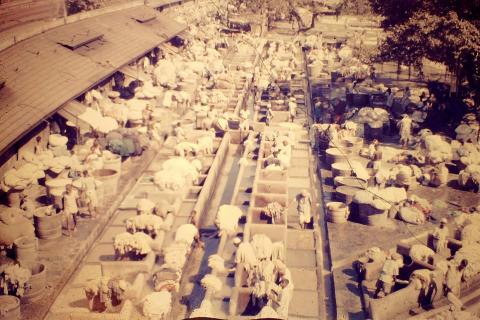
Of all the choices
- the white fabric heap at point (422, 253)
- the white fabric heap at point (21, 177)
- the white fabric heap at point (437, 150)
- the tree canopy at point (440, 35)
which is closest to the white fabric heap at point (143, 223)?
the white fabric heap at point (21, 177)

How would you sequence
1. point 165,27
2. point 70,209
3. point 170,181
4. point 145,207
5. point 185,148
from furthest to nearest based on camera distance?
point 165,27 → point 185,148 → point 170,181 → point 145,207 → point 70,209

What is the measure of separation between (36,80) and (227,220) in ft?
33.5

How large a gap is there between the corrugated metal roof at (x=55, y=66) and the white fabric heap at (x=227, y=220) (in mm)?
6686

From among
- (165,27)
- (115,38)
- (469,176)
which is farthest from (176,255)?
(165,27)

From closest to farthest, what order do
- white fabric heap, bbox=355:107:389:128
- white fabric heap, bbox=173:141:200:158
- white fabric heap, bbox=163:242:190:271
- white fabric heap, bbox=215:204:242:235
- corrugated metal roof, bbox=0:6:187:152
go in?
white fabric heap, bbox=163:242:190:271, white fabric heap, bbox=215:204:242:235, corrugated metal roof, bbox=0:6:187:152, white fabric heap, bbox=173:141:200:158, white fabric heap, bbox=355:107:389:128

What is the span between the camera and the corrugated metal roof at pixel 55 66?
17.0 meters

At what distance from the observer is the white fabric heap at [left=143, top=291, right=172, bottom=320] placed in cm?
1101

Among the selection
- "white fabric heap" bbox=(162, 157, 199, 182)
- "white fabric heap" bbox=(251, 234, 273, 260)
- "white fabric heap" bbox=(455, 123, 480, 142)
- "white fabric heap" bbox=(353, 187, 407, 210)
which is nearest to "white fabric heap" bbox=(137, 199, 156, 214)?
"white fabric heap" bbox=(162, 157, 199, 182)

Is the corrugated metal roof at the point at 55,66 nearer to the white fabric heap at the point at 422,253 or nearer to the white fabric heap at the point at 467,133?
the white fabric heap at the point at 422,253

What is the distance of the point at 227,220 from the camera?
1517 cm

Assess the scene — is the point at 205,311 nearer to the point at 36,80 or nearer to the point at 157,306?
the point at 157,306

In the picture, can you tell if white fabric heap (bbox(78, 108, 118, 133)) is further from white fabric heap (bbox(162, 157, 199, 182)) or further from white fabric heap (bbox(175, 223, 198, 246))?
white fabric heap (bbox(175, 223, 198, 246))

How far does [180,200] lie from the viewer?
17.0m

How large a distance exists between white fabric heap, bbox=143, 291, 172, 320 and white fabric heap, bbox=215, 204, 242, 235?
4.10m
